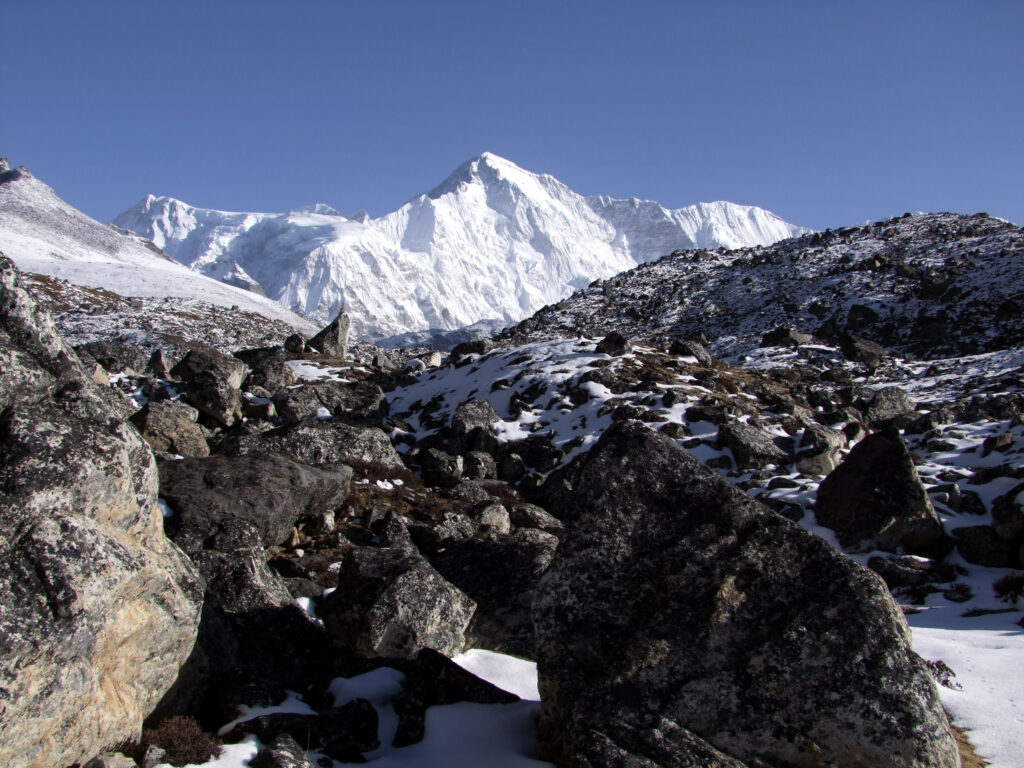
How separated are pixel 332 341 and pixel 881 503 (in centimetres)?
2958

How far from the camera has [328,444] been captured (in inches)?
779

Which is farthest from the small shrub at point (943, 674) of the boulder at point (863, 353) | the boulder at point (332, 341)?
the boulder at point (863, 353)

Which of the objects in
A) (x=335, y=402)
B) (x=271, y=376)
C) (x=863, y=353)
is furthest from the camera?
(x=863, y=353)

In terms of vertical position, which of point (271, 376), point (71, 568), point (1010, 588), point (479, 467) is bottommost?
point (71, 568)

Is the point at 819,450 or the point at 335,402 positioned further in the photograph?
the point at 335,402

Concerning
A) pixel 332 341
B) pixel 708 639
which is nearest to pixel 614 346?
pixel 332 341

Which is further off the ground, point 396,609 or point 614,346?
point 614,346

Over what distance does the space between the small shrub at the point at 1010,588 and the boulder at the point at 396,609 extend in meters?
10.7

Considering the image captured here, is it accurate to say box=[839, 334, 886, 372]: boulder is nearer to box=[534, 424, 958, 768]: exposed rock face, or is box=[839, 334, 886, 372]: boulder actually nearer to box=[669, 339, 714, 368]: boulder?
box=[669, 339, 714, 368]: boulder

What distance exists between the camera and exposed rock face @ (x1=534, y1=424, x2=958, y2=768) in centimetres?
574

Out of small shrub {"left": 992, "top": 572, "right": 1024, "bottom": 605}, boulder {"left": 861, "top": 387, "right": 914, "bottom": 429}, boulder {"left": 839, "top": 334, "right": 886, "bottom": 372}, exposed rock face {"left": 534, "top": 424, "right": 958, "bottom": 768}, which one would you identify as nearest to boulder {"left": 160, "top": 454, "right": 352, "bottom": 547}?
exposed rock face {"left": 534, "top": 424, "right": 958, "bottom": 768}

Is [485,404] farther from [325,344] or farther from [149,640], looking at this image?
[149,640]

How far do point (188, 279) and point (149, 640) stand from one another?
125 meters

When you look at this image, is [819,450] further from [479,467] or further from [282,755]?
[282,755]
